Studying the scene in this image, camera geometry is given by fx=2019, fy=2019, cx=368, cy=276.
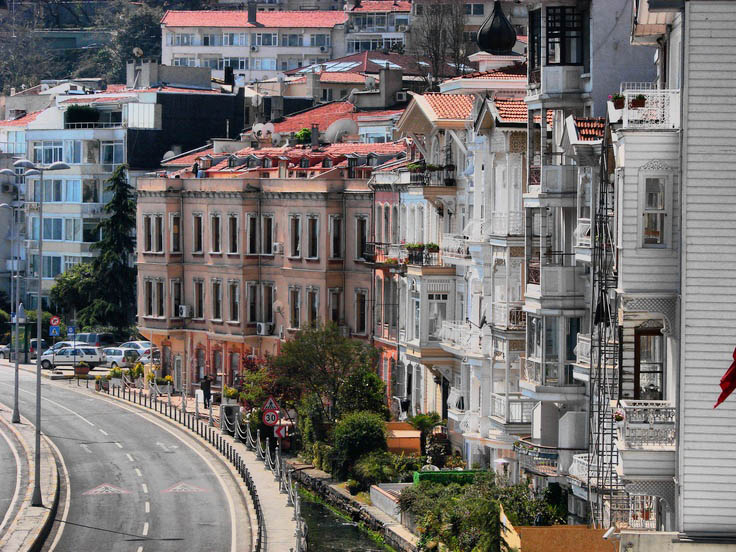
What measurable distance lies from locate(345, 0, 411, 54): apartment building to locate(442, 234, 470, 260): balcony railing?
106143 millimetres

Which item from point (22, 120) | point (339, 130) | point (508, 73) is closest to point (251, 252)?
point (339, 130)

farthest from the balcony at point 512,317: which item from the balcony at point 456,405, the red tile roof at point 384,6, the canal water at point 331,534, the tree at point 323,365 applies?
the red tile roof at point 384,6

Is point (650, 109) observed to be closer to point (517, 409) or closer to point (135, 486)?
point (517, 409)

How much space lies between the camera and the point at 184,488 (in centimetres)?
5881

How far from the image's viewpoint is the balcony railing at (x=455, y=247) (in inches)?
2330

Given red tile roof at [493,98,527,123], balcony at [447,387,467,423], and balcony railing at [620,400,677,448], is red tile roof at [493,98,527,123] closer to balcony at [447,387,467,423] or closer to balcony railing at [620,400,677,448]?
balcony at [447,387,467,423]

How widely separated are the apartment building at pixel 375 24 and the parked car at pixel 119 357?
77.3m

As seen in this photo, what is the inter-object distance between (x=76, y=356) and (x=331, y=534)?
136 feet

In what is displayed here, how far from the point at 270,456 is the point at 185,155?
38463 millimetres

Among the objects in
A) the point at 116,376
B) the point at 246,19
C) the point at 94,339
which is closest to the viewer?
the point at 116,376

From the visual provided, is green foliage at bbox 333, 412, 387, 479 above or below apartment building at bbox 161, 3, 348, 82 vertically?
below

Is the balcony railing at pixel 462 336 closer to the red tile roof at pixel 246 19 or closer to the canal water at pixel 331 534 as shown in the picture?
the canal water at pixel 331 534

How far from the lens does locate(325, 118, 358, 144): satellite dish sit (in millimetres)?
92375

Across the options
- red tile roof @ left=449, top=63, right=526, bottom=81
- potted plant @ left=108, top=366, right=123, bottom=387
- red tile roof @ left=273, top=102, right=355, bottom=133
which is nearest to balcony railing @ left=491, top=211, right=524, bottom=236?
red tile roof @ left=449, top=63, right=526, bottom=81
